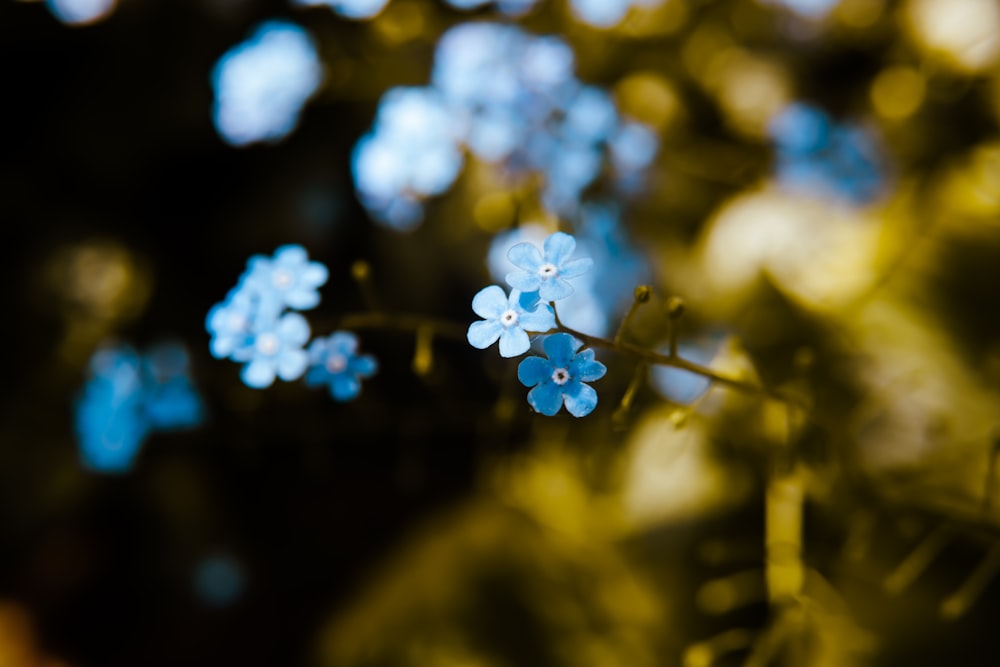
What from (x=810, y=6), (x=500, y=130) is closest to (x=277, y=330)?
(x=500, y=130)

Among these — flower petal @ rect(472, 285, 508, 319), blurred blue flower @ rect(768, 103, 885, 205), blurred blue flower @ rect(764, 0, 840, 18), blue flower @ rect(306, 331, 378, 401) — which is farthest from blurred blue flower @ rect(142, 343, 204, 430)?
blurred blue flower @ rect(764, 0, 840, 18)

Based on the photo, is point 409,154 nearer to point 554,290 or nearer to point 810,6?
point 554,290

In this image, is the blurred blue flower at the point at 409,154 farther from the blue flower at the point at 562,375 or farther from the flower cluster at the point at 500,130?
the blue flower at the point at 562,375

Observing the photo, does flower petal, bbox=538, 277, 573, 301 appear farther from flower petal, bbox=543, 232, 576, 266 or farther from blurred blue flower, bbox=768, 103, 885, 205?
blurred blue flower, bbox=768, 103, 885, 205

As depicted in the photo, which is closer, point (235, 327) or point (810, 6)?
point (235, 327)

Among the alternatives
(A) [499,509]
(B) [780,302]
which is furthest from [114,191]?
(B) [780,302]

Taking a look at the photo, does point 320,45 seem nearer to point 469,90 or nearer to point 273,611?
point 469,90
